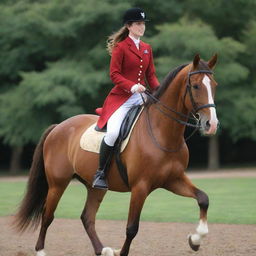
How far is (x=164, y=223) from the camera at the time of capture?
10.3 meters

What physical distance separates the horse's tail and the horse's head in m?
2.90

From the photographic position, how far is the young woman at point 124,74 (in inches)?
259

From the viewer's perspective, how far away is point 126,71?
671cm

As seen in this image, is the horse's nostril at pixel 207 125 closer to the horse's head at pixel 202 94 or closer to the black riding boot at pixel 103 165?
the horse's head at pixel 202 94

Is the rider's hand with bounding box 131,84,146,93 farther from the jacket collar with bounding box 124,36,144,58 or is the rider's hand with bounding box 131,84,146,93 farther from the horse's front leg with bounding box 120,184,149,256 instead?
the horse's front leg with bounding box 120,184,149,256

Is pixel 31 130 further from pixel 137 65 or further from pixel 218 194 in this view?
pixel 137 65

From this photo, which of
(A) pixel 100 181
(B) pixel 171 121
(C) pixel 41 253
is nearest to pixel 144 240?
(C) pixel 41 253

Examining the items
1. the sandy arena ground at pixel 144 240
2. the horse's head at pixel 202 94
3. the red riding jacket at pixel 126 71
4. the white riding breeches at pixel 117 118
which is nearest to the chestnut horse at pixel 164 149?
the horse's head at pixel 202 94

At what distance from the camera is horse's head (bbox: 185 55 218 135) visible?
5.62 metres

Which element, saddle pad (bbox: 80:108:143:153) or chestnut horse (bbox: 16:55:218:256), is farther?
saddle pad (bbox: 80:108:143:153)

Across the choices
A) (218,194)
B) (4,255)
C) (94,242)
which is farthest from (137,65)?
(218,194)

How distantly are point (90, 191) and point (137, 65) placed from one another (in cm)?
194

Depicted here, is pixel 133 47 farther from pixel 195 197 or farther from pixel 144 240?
pixel 144 240

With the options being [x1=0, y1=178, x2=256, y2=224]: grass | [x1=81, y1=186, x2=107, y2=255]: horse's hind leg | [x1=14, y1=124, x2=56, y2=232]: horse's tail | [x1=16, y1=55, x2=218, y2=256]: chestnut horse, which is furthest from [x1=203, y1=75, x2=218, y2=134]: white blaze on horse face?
[x1=0, y1=178, x2=256, y2=224]: grass
